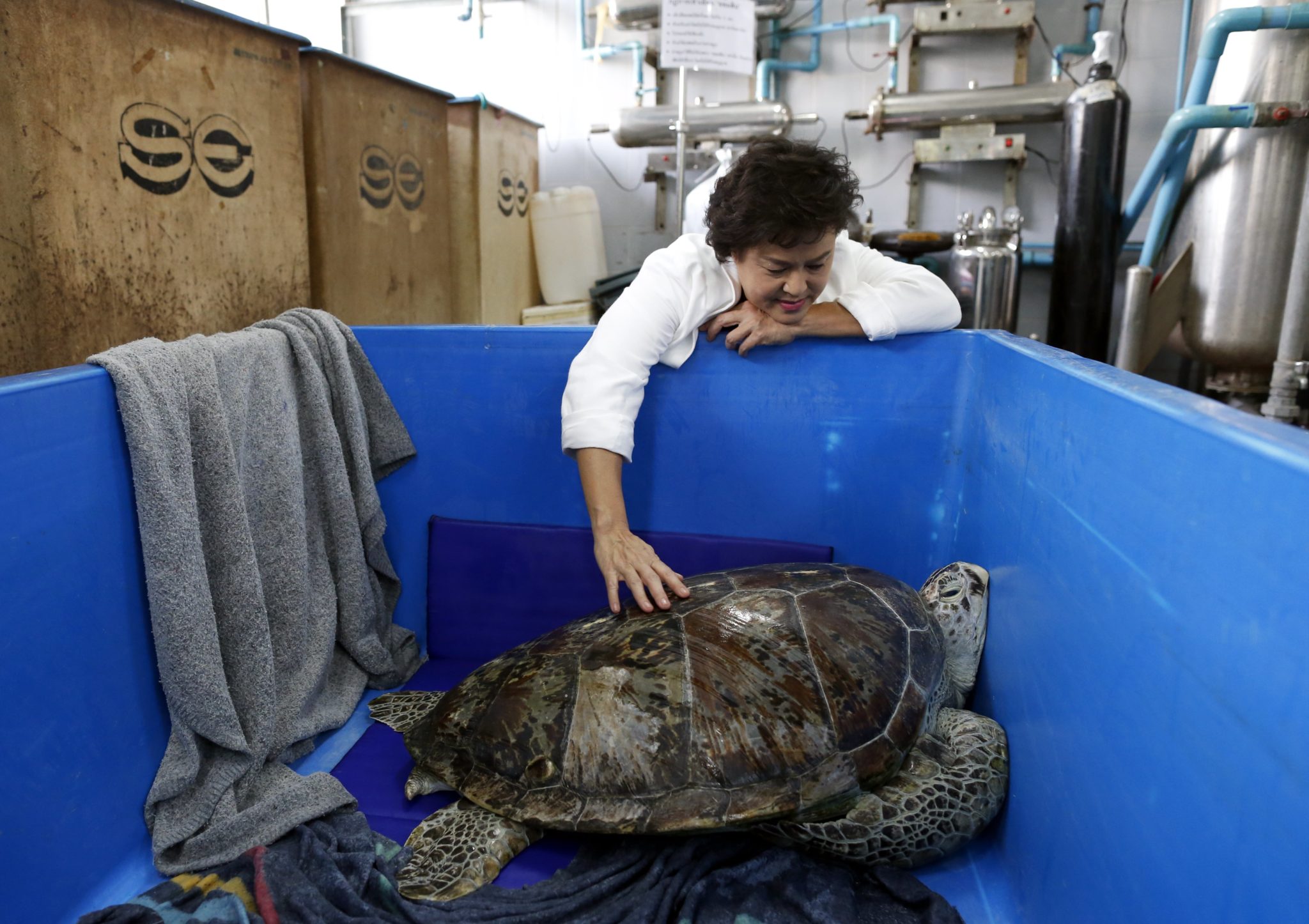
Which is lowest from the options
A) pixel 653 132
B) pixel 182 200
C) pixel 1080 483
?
pixel 1080 483

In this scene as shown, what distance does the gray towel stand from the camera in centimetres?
96

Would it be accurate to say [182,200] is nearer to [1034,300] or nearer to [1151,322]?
[1151,322]

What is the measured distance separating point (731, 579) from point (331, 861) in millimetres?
617

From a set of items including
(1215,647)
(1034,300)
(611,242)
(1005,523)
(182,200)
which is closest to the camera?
(1215,647)

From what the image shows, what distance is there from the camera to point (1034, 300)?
10.6 feet

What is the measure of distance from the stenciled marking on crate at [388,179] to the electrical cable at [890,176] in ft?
6.02

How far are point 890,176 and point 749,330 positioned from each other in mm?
2397

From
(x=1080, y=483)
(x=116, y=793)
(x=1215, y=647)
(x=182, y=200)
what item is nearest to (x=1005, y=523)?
(x=1080, y=483)

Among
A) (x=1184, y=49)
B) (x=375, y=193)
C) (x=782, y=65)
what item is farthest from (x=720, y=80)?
(x=375, y=193)

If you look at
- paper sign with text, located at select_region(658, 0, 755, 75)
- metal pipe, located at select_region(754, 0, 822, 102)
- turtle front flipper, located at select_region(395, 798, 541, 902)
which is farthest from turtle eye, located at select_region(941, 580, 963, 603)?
metal pipe, located at select_region(754, 0, 822, 102)

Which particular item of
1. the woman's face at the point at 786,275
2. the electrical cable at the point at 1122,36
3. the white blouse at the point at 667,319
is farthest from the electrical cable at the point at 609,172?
the woman's face at the point at 786,275

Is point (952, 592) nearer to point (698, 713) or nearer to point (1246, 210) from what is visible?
point (698, 713)

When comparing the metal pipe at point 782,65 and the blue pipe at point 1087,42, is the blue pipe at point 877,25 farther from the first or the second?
the blue pipe at point 1087,42

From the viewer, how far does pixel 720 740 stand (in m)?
0.94
